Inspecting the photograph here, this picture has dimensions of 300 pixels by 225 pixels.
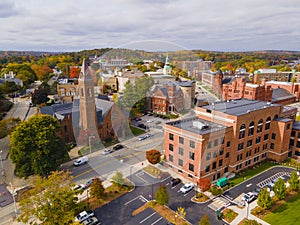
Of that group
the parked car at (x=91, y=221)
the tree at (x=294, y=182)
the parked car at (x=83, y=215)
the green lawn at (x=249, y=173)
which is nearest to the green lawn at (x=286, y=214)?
the tree at (x=294, y=182)

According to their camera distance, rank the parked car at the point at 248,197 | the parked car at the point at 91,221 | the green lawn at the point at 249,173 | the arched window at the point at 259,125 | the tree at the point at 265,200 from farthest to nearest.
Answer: the arched window at the point at 259,125
the green lawn at the point at 249,173
the parked car at the point at 248,197
the tree at the point at 265,200
the parked car at the point at 91,221

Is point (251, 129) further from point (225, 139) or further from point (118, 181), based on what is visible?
point (118, 181)

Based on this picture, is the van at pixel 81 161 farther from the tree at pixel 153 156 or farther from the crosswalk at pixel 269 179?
the crosswalk at pixel 269 179

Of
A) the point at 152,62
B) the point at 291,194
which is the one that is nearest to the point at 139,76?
the point at 152,62

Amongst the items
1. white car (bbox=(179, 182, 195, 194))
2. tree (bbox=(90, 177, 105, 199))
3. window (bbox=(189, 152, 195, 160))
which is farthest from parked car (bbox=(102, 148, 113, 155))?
window (bbox=(189, 152, 195, 160))

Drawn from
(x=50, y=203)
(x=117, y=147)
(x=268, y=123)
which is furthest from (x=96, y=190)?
(x=268, y=123)

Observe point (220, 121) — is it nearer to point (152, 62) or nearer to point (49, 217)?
point (152, 62)
